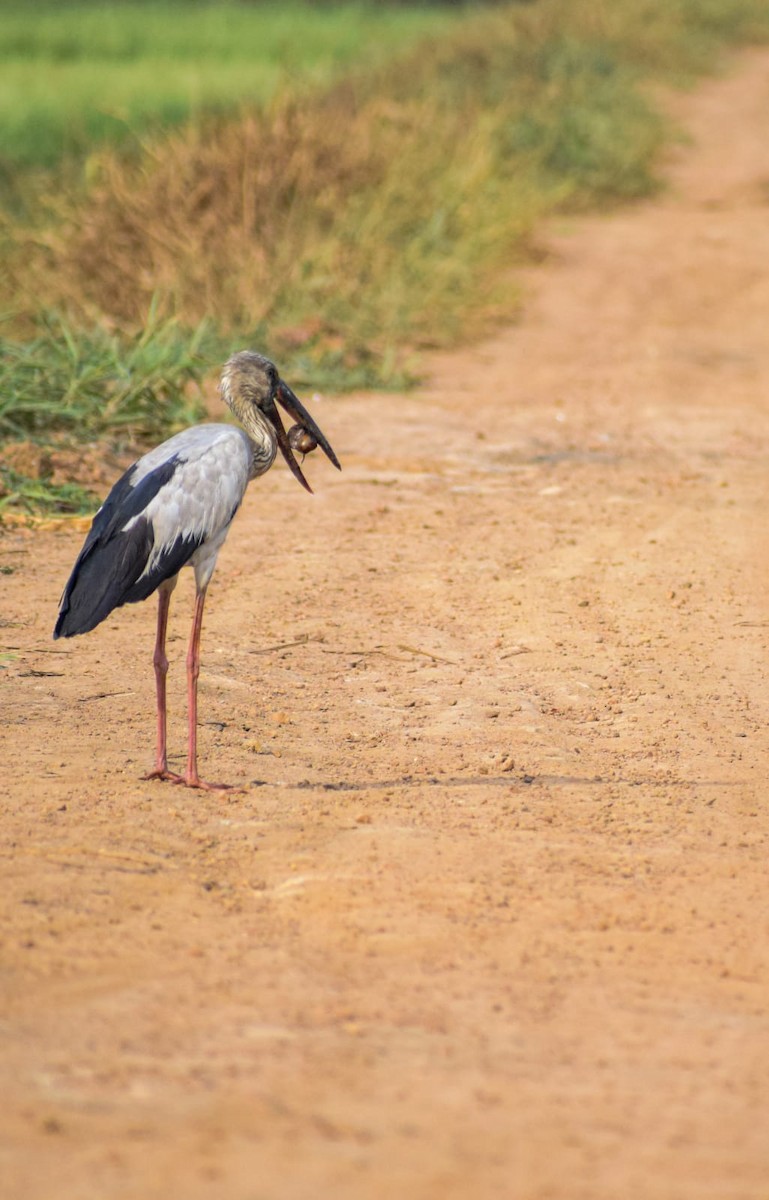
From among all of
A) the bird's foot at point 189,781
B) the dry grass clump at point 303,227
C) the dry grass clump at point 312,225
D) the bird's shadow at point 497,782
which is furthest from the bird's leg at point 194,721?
the dry grass clump at point 303,227

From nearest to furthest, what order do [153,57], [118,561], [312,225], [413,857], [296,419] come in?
[413,857] < [118,561] < [296,419] < [312,225] < [153,57]

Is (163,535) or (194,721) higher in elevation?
(163,535)

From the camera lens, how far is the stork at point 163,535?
4070mm

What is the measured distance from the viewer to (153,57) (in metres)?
23.9

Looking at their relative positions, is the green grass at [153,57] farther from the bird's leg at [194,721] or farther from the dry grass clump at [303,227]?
the bird's leg at [194,721]

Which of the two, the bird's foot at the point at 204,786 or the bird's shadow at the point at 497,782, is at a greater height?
the bird's foot at the point at 204,786

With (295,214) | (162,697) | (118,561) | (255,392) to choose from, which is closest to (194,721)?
(162,697)

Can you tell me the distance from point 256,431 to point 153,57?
69.0ft

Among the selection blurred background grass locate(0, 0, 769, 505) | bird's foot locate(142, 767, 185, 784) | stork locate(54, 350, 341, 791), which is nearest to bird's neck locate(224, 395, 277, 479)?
stork locate(54, 350, 341, 791)

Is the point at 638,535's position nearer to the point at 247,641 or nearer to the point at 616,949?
the point at 247,641

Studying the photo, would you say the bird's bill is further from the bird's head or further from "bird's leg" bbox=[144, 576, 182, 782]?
"bird's leg" bbox=[144, 576, 182, 782]

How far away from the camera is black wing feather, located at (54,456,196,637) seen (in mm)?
4039

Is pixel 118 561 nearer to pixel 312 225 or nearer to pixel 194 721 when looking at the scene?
pixel 194 721

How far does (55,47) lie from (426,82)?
1021 centimetres
